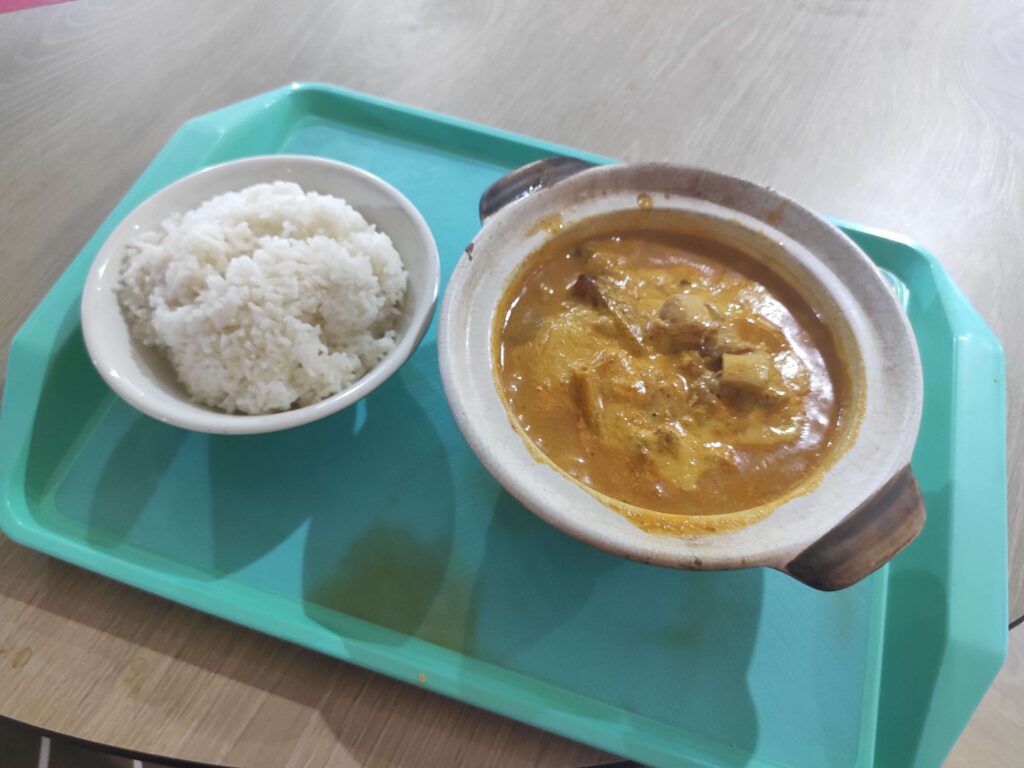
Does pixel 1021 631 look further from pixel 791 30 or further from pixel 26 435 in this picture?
pixel 26 435

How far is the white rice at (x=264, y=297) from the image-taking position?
146cm

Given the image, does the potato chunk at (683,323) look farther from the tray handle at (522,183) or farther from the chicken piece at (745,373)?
the tray handle at (522,183)

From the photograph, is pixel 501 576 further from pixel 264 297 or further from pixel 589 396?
pixel 264 297

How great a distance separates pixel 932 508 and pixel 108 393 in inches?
77.8

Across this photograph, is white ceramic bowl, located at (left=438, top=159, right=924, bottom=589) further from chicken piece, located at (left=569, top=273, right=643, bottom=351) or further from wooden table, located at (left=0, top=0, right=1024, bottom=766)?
wooden table, located at (left=0, top=0, right=1024, bottom=766)

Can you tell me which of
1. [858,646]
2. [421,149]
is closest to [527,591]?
[858,646]

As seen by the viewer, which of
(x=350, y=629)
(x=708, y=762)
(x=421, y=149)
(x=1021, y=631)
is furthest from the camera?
Answer: (x=421, y=149)

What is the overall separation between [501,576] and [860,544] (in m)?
0.69

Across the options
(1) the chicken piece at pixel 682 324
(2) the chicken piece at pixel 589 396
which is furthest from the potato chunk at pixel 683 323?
(2) the chicken piece at pixel 589 396

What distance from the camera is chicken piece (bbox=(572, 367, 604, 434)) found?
1.31 meters

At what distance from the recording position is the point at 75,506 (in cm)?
148

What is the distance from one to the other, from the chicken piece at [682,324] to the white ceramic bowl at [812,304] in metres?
0.26

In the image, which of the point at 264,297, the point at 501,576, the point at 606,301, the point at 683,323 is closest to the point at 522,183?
the point at 606,301

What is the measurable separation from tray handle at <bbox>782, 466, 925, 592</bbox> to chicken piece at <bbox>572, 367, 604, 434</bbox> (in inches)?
17.0
